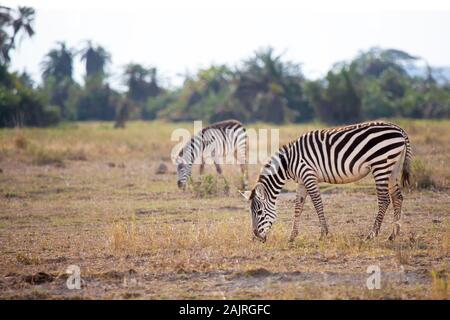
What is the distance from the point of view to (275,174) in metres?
9.39

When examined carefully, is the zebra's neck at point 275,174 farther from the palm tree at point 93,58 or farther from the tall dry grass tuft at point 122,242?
the palm tree at point 93,58

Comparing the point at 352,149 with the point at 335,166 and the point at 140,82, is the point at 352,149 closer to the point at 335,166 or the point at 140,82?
the point at 335,166

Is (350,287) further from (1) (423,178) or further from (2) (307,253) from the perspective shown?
(1) (423,178)

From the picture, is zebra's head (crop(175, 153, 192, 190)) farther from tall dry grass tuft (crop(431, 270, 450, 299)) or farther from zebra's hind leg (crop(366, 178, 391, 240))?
tall dry grass tuft (crop(431, 270, 450, 299))

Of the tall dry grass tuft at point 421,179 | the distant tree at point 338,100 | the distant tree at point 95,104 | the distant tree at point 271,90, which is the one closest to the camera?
the tall dry grass tuft at point 421,179

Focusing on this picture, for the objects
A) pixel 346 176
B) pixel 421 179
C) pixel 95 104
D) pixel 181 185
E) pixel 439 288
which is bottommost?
pixel 439 288

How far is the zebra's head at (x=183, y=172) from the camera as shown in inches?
602

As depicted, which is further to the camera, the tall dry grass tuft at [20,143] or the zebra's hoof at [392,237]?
the tall dry grass tuft at [20,143]

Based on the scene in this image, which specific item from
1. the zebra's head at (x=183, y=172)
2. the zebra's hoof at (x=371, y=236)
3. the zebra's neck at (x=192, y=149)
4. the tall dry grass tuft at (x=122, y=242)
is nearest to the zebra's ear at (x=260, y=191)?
the zebra's hoof at (x=371, y=236)

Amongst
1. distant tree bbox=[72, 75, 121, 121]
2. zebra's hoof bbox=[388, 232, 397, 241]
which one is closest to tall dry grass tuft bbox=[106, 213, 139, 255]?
zebra's hoof bbox=[388, 232, 397, 241]

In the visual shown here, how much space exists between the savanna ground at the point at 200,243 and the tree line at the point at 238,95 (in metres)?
20.4

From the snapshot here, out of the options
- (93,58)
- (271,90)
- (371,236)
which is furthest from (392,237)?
(93,58)

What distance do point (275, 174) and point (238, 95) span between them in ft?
116

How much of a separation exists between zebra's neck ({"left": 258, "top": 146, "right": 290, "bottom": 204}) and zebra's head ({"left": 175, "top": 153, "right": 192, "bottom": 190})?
5.97 metres
